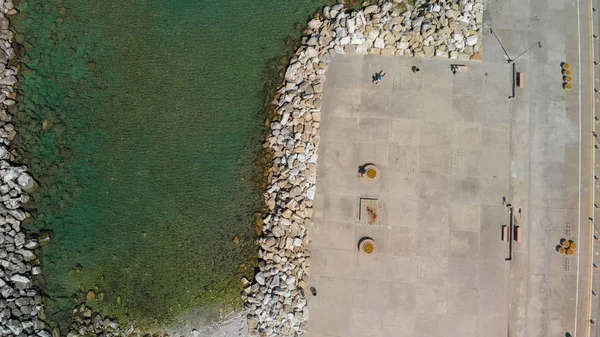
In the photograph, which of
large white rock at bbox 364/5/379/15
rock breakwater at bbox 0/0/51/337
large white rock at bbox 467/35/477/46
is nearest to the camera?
rock breakwater at bbox 0/0/51/337

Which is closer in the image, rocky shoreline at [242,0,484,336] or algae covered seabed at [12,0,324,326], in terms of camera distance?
rocky shoreline at [242,0,484,336]

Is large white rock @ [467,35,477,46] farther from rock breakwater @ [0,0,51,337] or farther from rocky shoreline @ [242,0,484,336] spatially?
rock breakwater @ [0,0,51,337]

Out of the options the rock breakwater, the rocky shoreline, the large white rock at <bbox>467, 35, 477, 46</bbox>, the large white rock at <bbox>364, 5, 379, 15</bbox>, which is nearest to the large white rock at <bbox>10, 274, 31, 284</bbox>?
the rock breakwater

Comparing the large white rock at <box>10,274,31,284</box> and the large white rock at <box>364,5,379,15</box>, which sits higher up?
the large white rock at <box>364,5,379,15</box>

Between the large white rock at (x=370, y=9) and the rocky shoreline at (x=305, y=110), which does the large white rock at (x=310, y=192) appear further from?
the large white rock at (x=370, y=9)

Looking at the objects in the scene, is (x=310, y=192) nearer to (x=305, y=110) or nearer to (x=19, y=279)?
(x=305, y=110)

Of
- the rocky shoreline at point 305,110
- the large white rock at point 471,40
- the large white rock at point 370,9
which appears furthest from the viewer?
the large white rock at point 370,9

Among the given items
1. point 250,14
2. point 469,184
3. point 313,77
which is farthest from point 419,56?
point 250,14

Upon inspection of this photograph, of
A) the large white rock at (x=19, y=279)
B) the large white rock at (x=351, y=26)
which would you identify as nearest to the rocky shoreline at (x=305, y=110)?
the large white rock at (x=351, y=26)
